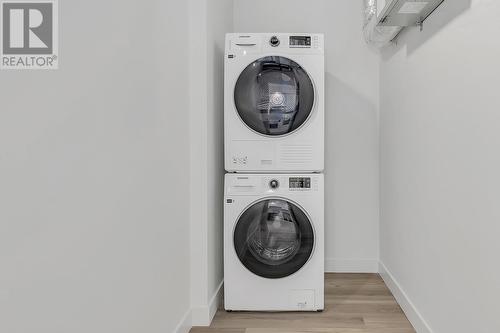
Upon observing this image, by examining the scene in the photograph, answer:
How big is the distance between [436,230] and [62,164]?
159 centimetres

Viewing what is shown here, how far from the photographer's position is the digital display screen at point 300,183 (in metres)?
2.46

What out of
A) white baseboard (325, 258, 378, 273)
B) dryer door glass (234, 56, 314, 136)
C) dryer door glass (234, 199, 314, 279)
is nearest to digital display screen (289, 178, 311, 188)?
dryer door glass (234, 199, 314, 279)

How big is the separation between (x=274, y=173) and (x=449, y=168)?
1.05 m

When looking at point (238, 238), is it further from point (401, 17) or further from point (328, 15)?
point (328, 15)

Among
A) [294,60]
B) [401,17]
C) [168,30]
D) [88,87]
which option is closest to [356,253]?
[294,60]

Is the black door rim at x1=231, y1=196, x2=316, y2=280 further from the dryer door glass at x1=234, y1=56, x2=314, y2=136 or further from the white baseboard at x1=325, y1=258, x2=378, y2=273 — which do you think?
the white baseboard at x1=325, y1=258, x2=378, y2=273

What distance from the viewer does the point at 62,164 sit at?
1054 mm

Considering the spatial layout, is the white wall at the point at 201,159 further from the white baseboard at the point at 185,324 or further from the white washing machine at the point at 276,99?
the white washing machine at the point at 276,99

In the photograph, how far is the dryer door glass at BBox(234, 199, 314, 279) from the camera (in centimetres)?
243

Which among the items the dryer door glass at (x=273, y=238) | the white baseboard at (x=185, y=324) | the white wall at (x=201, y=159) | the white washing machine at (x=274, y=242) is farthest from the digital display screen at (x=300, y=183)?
the white baseboard at (x=185, y=324)

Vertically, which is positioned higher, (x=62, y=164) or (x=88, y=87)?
(x=88, y=87)

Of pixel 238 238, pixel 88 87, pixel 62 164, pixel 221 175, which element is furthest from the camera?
pixel 221 175

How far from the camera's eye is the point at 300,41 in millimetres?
2494

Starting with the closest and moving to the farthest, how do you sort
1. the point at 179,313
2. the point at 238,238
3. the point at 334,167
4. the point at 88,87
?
the point at 88,87
the point at 179,313
the point at 238,238
the point at 334,167
